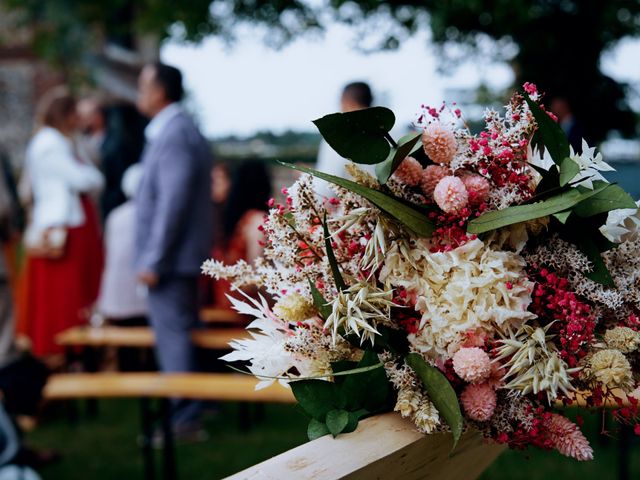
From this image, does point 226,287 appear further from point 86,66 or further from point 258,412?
point 86,66

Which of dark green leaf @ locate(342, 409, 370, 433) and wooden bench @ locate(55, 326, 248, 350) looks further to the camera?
wooden bench @ locate(55, 326, 248, 350)

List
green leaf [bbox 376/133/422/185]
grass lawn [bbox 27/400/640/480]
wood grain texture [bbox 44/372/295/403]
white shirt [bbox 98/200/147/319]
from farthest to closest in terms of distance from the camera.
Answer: white shirt [bbox 98/200/147/319] < grass lawn [bbox 27/400/640/480] < wood grain texture [bbox 44/372/295/403] < green leaf [bbox 376/133/422/185]

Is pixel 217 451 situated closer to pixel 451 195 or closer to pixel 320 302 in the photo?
pixel 320 302

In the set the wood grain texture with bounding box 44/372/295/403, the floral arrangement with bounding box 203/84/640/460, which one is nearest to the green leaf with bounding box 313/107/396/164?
the floral arrangement with bounding box 203/84/640/460

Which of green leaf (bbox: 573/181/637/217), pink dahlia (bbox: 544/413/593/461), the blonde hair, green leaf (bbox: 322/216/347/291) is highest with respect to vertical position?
the blonde hair

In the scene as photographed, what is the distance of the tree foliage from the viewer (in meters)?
6.07

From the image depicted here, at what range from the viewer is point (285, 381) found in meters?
1.71

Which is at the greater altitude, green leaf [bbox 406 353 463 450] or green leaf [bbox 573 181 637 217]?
green leaf [bbox 573 181 637 217]

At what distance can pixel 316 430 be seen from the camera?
1.65 metres

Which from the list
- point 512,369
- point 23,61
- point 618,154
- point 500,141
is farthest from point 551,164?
point 23,61

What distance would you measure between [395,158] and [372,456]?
22.3 inches

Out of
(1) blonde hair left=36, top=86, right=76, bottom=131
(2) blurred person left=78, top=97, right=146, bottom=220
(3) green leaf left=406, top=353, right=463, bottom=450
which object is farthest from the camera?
(2) blurred person left=78, top=97, right=146, bottom=220

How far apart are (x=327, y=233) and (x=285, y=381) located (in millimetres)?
310

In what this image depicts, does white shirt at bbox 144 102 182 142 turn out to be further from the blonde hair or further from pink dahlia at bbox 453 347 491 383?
pink dahlia at bbox 453 347 491 383
